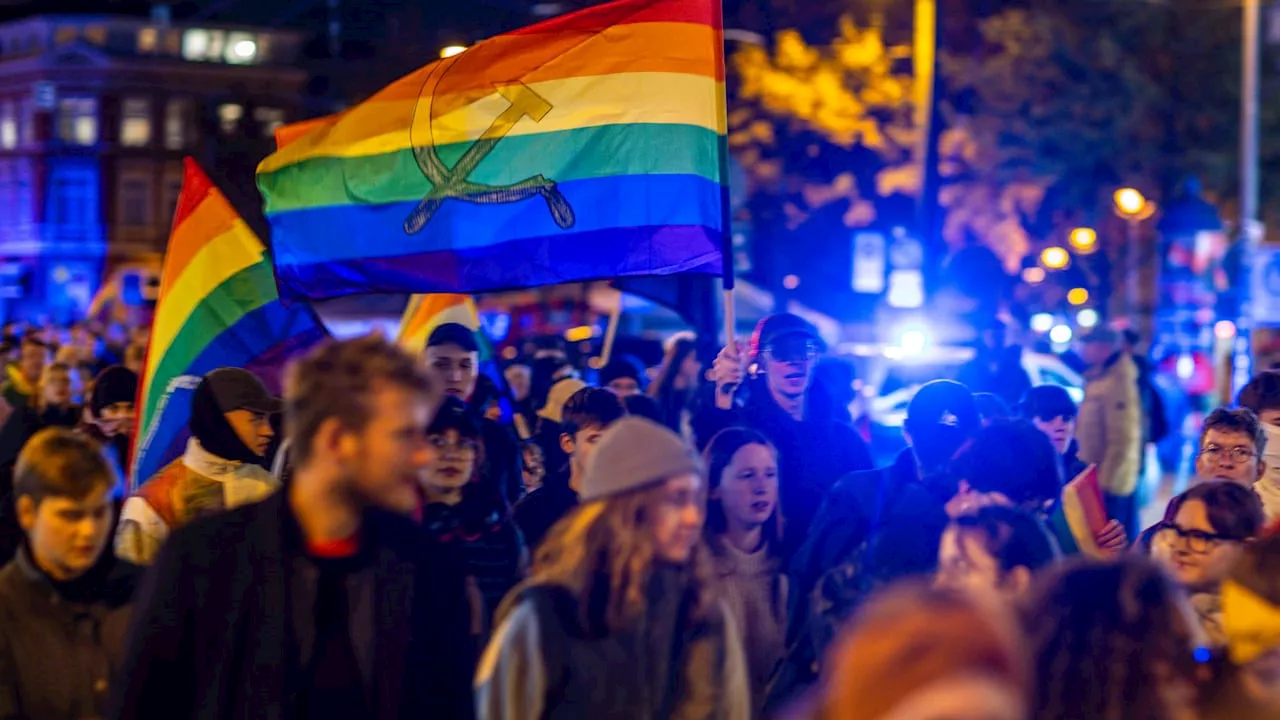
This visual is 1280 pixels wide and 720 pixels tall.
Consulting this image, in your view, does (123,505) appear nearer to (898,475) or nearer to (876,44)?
(898,475)

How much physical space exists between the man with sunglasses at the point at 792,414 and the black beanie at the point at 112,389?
2.96 meters

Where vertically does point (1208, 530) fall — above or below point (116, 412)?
below

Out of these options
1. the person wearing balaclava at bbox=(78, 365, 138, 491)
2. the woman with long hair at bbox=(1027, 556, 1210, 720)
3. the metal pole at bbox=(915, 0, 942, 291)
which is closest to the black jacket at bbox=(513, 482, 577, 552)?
the person wearing balaclava at bbox=(78, 365, 138, 491)

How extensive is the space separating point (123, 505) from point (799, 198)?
109 ft

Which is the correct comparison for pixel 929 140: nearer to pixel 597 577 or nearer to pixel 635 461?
pixel 635 461

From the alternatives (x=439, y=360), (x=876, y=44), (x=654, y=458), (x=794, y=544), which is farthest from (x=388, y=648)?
(x=876, y=44)

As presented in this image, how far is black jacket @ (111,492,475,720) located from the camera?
371cm

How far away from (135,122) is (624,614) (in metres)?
76.5

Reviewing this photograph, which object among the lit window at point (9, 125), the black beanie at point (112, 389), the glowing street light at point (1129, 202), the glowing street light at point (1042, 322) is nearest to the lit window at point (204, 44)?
the lit window at point (9, 125)

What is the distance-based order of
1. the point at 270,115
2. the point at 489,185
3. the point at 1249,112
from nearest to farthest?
the point at 489,185
the point at 1249,112
the point at 270,115

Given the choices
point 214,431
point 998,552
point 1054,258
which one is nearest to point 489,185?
point 214,431

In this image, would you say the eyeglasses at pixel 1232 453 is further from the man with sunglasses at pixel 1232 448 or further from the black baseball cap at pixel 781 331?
the black baseball cap at pixel 781 331

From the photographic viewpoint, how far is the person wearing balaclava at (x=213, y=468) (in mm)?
5812

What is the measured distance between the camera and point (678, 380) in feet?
34.0
